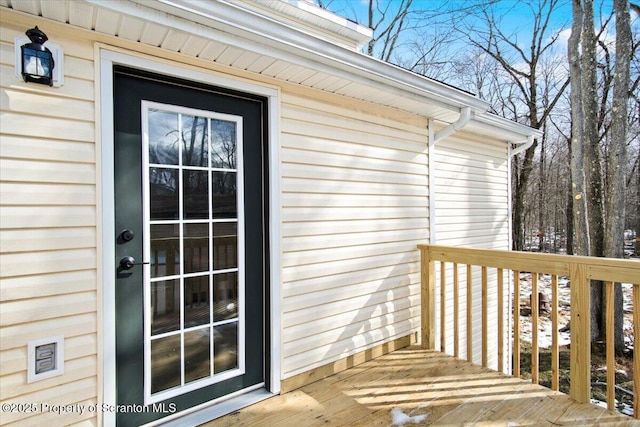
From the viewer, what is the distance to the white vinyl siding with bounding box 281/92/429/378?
8.40ft

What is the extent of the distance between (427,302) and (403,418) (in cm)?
A: 134

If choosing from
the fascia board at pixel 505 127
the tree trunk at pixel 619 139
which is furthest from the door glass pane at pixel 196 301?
the tree trunk at pixel 619 139

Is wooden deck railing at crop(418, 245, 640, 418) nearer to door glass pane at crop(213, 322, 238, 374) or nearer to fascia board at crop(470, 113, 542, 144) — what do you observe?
fascia board at crop(470, 113, 542, 144)

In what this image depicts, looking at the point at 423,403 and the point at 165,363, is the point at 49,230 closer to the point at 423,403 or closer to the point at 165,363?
the point at 165,363

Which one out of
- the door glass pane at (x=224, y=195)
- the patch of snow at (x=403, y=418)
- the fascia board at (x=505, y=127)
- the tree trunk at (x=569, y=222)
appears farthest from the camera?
the tree trunk at (x=569, y=222)

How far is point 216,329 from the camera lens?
225 centimetres

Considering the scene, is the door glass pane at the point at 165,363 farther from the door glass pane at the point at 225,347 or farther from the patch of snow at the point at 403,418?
the patch of snow at the point at 403,418

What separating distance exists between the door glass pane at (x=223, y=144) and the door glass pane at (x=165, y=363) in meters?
1.10

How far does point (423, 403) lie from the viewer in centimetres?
233

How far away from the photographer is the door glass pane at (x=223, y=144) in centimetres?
224

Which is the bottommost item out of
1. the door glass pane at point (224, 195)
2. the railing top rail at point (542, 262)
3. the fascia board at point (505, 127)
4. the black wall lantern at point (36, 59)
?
the railing top rail at point (542, 262)

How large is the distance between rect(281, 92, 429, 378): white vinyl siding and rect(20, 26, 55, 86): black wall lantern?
134cm

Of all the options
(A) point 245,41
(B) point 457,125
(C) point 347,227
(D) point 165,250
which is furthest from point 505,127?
(D) point 165,250

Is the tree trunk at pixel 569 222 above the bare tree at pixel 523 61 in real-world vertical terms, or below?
below
